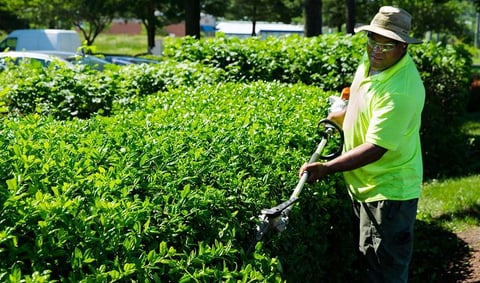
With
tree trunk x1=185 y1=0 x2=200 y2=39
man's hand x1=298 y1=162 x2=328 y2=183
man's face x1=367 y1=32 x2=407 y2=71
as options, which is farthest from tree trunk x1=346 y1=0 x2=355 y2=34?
man's hand x1=298 y1=162 x2=328 y2=183

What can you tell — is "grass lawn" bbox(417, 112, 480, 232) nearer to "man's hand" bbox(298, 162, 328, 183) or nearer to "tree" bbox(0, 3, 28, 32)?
"man's hand" bbox(298, 162, 328, 183)

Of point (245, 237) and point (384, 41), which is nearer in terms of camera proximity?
point (245, 237)

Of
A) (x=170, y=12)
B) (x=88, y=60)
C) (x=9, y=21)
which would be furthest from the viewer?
(x=9, y=21)

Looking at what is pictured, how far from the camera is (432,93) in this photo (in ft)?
31.2

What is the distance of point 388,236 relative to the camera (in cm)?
396

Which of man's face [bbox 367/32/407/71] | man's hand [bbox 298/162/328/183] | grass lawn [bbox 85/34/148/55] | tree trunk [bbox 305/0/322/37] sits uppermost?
man's face [bbox 367/32/407/71]

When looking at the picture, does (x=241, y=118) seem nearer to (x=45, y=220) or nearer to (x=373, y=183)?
(x=373, y=183)

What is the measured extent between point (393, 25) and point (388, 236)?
1154 mm

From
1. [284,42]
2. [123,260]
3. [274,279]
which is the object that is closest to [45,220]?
[123,260]

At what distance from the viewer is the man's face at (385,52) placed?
385cm

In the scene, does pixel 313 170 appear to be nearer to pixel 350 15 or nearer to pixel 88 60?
pixel 88 60

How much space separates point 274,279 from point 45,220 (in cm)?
97

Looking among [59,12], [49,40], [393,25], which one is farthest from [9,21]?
[393,25]

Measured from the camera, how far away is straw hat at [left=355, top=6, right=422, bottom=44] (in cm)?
379
